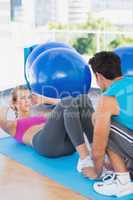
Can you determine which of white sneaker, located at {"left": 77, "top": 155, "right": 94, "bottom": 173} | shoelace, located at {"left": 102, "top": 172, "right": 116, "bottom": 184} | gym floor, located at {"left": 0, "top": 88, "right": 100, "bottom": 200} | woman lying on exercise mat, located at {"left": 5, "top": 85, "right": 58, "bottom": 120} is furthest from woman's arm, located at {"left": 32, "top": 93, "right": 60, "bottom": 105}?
shoelace, located at {"left": 102, "top": 172, "right": 116, "bottom": 184}

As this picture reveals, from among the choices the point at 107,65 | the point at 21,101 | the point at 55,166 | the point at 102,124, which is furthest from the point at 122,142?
the point at 21,101

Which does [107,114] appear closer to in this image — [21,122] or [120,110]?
[120,110]

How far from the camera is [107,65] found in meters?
1.88

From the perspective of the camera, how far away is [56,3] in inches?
330

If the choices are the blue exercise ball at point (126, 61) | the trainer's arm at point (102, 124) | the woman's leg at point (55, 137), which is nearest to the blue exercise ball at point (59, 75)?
the blue exercise ball at point (126, 61)

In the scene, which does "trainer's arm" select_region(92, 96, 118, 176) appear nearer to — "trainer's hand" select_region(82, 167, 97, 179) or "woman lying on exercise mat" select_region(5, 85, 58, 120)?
"trainer's hand" select_region(82, 167, 97, 179)

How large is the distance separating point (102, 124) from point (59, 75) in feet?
A: 3.56

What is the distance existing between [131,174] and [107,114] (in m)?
0.36

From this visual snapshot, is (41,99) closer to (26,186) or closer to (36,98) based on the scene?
(36,98)

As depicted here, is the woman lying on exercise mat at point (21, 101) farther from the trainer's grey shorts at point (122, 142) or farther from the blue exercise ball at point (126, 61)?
the trainer's grey shorts at point (122, 142)

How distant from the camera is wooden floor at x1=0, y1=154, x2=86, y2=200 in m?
1.83

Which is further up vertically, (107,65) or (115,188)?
(107,65)

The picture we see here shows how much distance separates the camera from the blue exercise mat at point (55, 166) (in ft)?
6.16

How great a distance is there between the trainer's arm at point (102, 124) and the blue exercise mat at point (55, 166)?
16 centimetres
